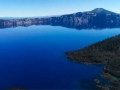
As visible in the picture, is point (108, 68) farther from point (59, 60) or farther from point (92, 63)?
point (59, 60)

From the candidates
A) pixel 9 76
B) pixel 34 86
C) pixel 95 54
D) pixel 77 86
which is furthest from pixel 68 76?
pixel 95 54

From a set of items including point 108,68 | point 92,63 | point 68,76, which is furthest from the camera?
point 92,63

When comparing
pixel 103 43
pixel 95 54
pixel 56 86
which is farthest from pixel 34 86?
pixel 103 43

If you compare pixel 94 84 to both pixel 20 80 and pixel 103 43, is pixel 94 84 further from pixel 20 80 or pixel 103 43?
pixel 103 43

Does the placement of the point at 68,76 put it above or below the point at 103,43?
below

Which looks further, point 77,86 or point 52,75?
point 52,75

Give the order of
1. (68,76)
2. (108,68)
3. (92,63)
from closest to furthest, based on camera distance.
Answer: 1. (68,76)
2. (108,68)
3. (92,63)
